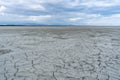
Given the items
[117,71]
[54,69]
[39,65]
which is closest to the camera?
[117,71]

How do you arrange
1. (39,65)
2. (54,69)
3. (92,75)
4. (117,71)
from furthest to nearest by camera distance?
1. (39,65)
2. (54,69)
3. (117,71)
4. (92,75)

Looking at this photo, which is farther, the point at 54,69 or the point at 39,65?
the point at 39,65

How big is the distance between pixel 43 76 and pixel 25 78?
0.86 metres

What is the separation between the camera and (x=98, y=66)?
8031mm

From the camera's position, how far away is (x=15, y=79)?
6188 mm

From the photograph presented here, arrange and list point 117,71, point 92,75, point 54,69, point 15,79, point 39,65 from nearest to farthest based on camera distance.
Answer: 1. point 15,79
2. point 92,75
3. point 117,71
4. point 54,69
5. point 39,65

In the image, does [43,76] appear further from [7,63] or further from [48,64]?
[7,63]

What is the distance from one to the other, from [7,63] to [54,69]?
3.24m

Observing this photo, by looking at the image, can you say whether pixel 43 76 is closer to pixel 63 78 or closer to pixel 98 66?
pixel 63 78

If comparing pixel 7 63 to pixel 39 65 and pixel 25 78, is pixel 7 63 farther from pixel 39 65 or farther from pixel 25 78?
pixel 25 78

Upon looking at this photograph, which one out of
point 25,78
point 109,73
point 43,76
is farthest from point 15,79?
point 109,73

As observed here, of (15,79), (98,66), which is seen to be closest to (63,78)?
(15,79)

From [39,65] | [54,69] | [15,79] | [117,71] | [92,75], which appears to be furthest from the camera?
[39,65]

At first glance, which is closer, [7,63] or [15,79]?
[15,79]
